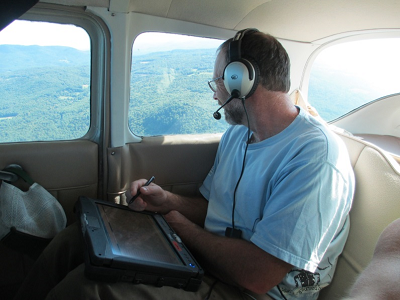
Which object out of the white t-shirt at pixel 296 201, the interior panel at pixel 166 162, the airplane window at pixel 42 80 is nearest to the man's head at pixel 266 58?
the white t-shirt at pixel 296 201

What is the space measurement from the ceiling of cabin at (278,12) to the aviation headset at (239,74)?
42cm

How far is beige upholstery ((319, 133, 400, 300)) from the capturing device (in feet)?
4.29

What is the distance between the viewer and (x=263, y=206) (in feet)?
4.53

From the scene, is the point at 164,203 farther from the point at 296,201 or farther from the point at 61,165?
the point at 296,201

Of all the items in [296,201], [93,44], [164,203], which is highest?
[93,44]

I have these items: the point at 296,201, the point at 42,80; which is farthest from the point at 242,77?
the point at 42,80

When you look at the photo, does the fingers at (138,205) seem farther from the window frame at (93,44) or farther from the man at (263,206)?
the window frame at (93,44)

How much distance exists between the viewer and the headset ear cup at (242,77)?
1.35 m

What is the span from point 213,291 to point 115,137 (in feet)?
3.13

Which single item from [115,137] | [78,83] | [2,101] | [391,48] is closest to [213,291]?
[115,137]

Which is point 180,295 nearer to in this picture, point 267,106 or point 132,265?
point 132,265

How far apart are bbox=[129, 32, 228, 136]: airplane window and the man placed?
1.58 ft

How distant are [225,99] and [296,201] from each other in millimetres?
612

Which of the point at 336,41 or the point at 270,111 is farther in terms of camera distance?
the point at 336,41
